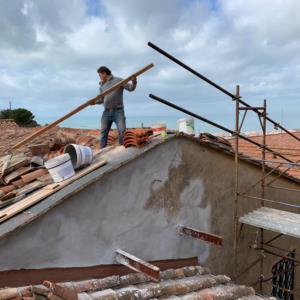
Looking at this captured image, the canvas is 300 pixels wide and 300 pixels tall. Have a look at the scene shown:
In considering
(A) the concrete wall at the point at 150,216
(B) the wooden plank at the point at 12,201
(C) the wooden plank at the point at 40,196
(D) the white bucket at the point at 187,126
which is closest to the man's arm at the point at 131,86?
(D) the white bucket at the point at 187,126

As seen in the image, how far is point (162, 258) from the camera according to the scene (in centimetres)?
582

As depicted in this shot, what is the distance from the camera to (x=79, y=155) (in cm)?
557

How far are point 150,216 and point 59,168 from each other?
5.18ft

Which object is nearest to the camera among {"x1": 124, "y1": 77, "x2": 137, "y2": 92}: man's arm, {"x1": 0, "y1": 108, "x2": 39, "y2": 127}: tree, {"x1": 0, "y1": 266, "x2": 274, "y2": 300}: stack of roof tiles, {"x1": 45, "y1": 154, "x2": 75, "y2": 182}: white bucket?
{"x1": 0, "y1": 266, "x2": 274, "y2": 300}: stack of roof tiles

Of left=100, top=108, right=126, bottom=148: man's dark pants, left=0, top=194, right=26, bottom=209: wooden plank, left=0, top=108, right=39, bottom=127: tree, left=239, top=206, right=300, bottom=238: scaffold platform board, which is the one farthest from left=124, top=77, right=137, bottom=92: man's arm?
left=0, top=108, right=39, bottom=127: tree

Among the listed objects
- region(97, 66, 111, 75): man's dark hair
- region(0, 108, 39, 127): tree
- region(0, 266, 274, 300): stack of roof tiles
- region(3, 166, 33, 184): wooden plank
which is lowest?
region(0, 266, 274, 300): stack of roof tiles

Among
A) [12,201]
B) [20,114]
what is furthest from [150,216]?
[20,114]

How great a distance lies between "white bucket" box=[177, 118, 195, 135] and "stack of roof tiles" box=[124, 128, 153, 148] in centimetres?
96

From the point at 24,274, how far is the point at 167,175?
261 cm

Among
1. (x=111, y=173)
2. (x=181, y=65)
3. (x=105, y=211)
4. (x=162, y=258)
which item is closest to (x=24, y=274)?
(x=105, y=211)

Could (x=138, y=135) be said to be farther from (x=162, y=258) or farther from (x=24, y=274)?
(x=24, y=274)

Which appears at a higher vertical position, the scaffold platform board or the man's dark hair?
the man's dark hair

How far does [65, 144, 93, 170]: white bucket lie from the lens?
5.57 m

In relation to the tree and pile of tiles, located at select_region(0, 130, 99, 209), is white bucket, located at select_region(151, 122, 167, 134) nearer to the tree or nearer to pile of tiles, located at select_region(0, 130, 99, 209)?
pile of tiles, located at select_region(0, 130, 99, 209)
